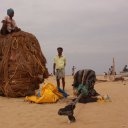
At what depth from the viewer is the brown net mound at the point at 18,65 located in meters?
12.8

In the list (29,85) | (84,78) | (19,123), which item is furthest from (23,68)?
(19,123)

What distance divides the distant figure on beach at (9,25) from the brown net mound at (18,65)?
1.02 ft

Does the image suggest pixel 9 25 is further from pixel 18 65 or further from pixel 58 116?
pixel 58 116

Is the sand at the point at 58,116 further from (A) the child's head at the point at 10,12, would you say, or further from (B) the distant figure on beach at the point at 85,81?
(A) the child's head at the point at 10,12

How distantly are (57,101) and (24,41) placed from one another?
2905mm

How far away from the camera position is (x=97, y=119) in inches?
309

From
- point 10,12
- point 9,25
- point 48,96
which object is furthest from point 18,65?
point 48,96

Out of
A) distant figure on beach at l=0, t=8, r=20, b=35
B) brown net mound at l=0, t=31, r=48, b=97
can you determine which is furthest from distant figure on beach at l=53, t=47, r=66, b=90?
distant figure on beach at l=0, t=8, r=20, b=35

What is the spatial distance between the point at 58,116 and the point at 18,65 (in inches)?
186

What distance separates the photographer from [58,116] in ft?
27.5

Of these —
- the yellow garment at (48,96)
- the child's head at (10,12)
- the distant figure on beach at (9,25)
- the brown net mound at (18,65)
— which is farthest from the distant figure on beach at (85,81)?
the child's head at (10,12)

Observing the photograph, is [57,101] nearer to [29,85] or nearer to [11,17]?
[29,85]

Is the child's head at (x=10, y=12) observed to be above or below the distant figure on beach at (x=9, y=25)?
above

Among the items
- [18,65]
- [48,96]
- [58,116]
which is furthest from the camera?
[18,65]
